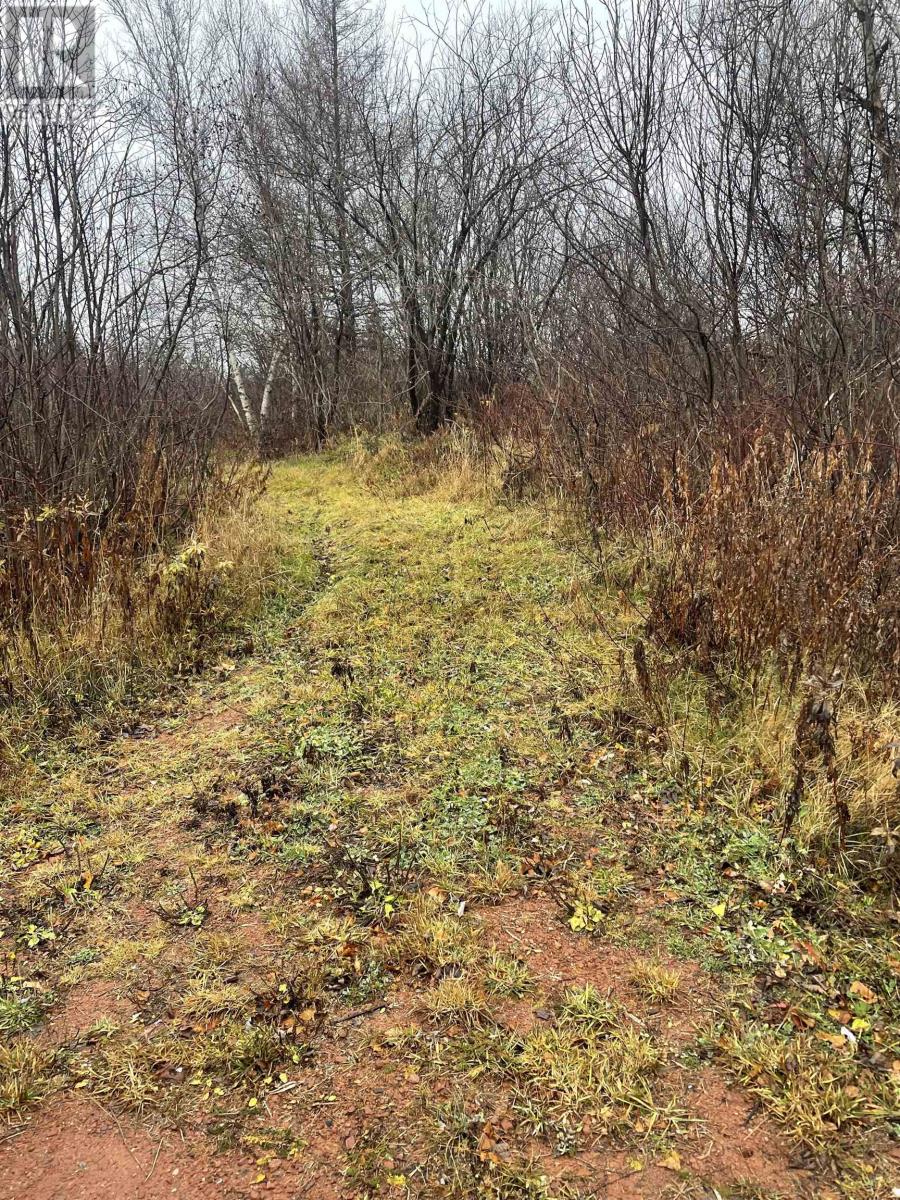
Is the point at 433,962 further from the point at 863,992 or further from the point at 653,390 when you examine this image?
the point at 653,390

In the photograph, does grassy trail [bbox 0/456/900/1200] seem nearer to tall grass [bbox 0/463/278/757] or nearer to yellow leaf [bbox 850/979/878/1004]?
yellow leaf [bbox 850/979/878/1004]

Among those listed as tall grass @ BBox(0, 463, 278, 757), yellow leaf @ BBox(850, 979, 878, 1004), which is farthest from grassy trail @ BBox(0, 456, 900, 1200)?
tall grass @ BBox(0, 463, 278, 757)

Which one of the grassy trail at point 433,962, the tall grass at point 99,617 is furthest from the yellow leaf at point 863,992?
the tall grass at point 99,617

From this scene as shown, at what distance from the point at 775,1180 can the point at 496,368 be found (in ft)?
31.8

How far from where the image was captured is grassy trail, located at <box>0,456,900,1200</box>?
1643 millimetres

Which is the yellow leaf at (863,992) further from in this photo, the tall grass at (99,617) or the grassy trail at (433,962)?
the tall grass at (99,617)

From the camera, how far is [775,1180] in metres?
1.53

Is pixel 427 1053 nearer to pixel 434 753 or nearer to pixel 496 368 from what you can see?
pixel 434 753

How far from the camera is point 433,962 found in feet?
7.11

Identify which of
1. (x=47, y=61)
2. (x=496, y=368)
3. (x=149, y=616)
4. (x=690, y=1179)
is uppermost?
(x=47, y=61)

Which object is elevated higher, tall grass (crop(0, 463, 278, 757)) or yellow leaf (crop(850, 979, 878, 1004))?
tall grass (crop(0, 463, 278, 757))

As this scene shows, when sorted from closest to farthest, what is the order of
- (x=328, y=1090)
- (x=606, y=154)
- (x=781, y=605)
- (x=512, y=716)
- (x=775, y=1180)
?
(x=775, y=1180) → (x=328, y=1090) → (x=781, y=605) → (x=512, y=716) → (x=606, y=154)

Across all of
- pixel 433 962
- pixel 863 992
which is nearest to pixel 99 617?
pixel 433 962

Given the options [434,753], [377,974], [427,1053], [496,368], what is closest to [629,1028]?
[427,1053]
